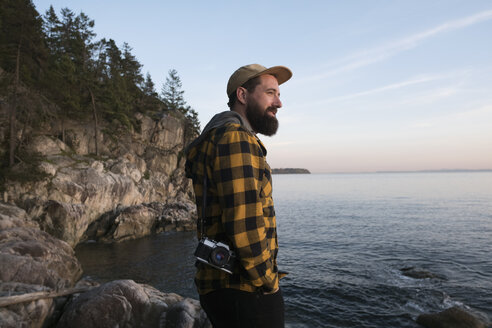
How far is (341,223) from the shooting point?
101 ft

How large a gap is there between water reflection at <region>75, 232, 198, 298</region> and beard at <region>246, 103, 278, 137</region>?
39.3ft

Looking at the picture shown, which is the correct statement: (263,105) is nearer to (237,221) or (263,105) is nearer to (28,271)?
(237,221)

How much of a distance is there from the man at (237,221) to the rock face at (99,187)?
21750 mm

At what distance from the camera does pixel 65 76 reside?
33031mm

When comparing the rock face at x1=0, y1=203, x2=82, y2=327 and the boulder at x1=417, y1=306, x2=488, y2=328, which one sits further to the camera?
the boulder at x1=417, y1=306, x2=488, y2=328

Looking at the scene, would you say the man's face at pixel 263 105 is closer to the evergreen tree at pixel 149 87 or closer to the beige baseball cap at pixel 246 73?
the beige baseball cap at pixel 246 73

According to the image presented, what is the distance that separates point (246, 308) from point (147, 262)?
1793cm

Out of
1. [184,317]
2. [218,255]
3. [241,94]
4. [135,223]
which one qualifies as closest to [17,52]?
[135,223]

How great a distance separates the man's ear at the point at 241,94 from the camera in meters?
2.34

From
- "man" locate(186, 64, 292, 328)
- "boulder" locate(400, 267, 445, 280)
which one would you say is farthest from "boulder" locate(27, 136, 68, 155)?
"boulder" locate(400, 267, 445, 280)

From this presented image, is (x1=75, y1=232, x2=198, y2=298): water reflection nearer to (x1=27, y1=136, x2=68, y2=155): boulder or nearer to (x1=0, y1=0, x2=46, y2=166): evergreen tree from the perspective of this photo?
(x1=0, y1=0, x2=46, y2=166): evergreen tree

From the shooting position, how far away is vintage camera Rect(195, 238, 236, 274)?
1.85 metres

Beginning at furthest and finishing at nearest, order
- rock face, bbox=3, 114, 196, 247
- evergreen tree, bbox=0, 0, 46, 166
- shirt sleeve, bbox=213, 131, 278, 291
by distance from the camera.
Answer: evergreen tree, bbox=0, 0, 46, 166 → rock face, bbox=3, 114, 196, 247 → shirt sleeve, bbox=213, 131, 278, 291

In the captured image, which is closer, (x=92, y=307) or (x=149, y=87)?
(x=92, y=307)
